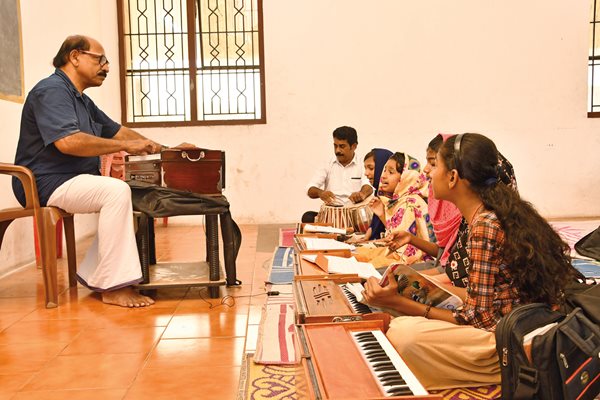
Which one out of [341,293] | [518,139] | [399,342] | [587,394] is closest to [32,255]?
[341,293]

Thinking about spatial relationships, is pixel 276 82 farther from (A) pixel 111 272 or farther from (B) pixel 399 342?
(B) pixel 399 342

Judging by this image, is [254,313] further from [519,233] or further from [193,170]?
[519,233]

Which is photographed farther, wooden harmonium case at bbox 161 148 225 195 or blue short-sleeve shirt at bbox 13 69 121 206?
wooden harmonium case at bbox 161 148 225 195

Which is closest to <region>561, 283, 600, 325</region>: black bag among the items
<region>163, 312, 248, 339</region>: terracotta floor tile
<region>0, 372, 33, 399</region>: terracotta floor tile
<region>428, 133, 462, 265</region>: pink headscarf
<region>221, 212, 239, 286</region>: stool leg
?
<region>428, 133, 462, 265</region>: pink headscarf

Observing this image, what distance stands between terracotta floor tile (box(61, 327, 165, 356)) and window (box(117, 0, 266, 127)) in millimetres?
A: 5037

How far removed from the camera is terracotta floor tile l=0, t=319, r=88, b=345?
2.76 meters

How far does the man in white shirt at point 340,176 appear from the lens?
553 centimetres

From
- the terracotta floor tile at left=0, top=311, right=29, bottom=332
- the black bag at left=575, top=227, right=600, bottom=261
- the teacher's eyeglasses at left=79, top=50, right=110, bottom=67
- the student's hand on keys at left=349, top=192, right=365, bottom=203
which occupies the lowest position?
the terracotta floor tile at left=0, top=311, right=29, bottom=332

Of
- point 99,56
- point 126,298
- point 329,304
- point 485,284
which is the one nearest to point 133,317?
point 126,298

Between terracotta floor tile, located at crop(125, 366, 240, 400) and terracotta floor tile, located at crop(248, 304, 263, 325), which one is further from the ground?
terracotta floor tile, located at crop(125, 366, 240, 400)

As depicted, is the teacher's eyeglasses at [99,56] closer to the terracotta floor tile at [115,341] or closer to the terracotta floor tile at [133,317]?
the terracotta floor tile at [133,317]

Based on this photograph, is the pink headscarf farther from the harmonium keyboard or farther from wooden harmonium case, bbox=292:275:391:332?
the harmonium keyboard

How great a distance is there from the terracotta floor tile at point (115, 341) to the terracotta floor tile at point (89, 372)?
0.07 meters

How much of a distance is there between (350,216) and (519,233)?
10.5 feet
